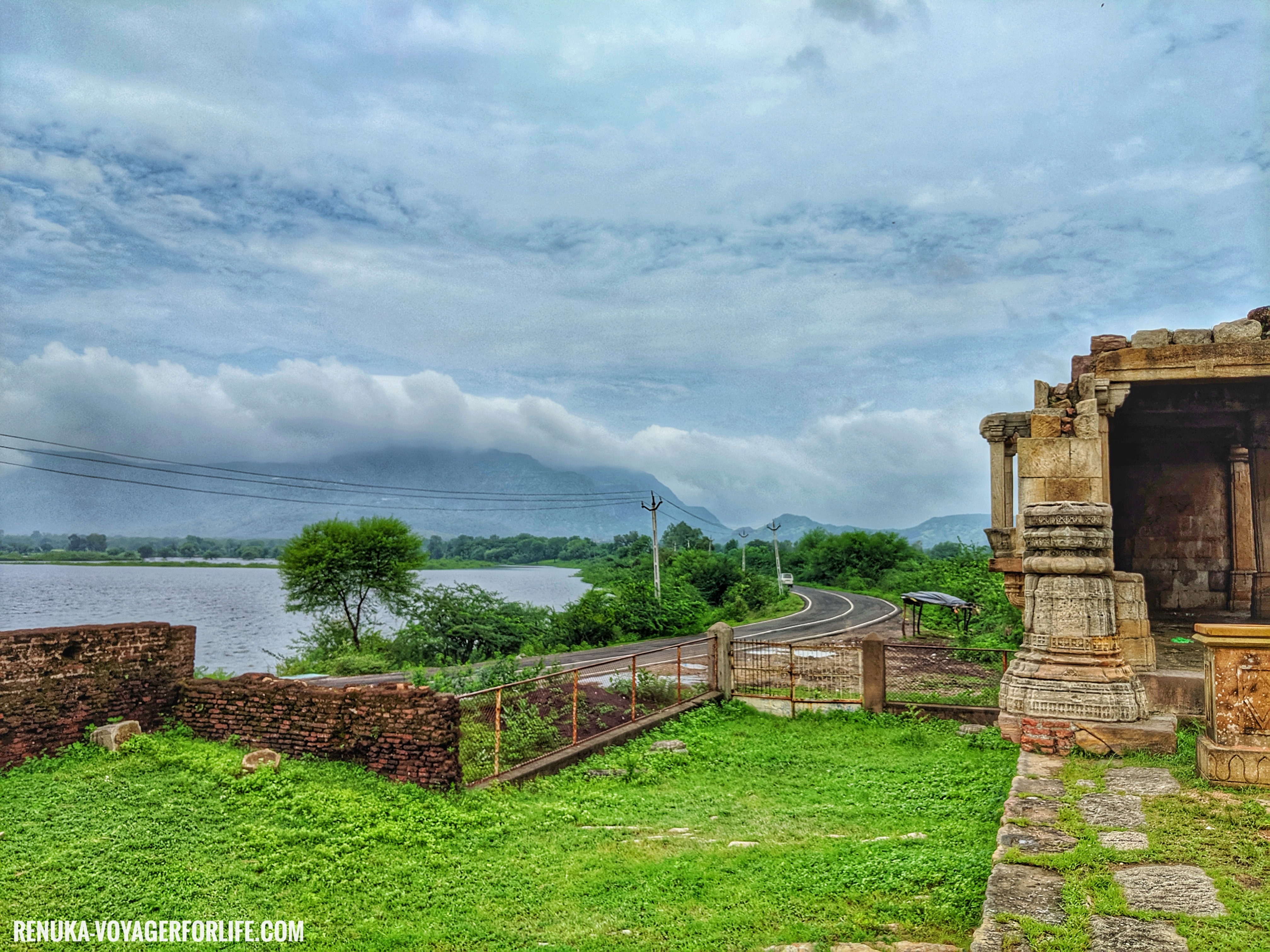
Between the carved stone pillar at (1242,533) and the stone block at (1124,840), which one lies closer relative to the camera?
the stone block at (1124,840)

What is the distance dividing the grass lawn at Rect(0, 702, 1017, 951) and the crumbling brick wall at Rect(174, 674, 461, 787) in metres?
0.27

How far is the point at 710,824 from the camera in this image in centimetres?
783

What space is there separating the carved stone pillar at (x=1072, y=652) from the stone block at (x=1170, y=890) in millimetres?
3426

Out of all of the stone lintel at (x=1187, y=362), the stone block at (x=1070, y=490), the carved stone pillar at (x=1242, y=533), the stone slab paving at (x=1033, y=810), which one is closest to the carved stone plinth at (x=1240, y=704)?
the stone slab paving at (x=1033, y=810)

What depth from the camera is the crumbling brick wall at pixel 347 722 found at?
8.85 m

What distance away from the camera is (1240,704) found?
19.9 feet

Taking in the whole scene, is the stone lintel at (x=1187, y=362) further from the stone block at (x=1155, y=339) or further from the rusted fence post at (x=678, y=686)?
the rusted fence post at (x=678, y=686)

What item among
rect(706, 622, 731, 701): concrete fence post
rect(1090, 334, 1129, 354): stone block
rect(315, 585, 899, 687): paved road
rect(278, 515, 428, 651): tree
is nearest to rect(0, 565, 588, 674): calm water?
rect(278, 515, 428, 651): tree

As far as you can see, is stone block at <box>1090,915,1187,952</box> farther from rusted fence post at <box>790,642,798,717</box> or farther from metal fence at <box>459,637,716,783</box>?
rusted fence post at <box>790,642,798,717</box>

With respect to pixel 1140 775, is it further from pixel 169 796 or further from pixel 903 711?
pixel 169 796

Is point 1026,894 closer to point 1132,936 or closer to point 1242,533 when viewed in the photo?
point 1132,936

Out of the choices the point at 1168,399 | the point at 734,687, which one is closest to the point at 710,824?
the point at 734,687

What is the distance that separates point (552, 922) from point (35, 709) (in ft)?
26.0

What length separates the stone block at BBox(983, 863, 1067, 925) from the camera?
4191 mm
